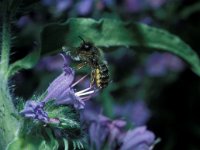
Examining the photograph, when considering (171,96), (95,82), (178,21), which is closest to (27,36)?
(95,82)

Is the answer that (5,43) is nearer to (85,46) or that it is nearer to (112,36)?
(85,46)

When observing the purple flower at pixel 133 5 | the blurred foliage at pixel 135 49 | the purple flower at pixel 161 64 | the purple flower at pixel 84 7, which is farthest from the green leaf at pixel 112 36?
the purple flower at pixel 161 64

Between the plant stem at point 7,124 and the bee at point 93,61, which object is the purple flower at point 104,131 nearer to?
the bee at point 93,61

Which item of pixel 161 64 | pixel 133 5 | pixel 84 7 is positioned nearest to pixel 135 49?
pixel 84 7

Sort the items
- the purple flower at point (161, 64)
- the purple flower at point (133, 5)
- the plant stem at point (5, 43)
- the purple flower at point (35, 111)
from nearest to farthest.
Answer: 1. the purple flower at point (35, 111)
2. the plant stem at point (5, 43)
3. the purple flower at point (133, 5)
4. the purple flower at point (161, 64)

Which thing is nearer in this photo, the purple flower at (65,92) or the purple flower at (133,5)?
the purple flower at (65,92)

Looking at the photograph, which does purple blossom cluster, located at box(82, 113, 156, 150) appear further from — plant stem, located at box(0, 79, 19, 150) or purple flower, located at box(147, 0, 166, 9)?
purple flower, located at box(147, 0, 166, 9)
